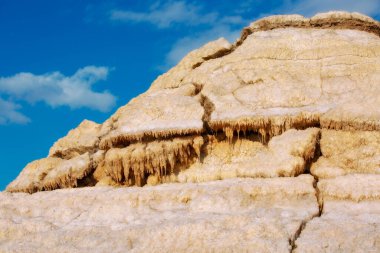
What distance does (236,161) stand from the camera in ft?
63.3

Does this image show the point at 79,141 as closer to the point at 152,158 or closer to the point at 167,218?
the point at 152,158

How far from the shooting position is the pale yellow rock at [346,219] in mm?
13055

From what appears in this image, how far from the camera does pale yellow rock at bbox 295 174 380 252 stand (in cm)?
1305

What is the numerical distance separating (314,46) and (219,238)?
35.0 feet

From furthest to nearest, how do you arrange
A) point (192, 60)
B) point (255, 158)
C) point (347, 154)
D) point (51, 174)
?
point (192, 60) < point (51, 174) < point (255, 158) < point (347, 154)

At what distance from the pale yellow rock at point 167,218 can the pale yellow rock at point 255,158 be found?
0.75 m

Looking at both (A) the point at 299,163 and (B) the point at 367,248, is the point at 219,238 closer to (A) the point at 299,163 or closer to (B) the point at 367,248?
(B) the point at 367,248

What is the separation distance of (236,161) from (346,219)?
570cm

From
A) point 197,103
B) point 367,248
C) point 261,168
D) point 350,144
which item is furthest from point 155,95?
point 367,248

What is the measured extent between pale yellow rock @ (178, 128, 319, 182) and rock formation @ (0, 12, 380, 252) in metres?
0.04

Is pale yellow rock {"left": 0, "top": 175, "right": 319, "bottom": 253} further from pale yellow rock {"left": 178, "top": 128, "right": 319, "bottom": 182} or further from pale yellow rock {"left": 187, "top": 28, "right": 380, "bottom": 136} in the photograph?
pale yellow rock {"left": 187, "top": 28, "right": 380, "bottom": 136}

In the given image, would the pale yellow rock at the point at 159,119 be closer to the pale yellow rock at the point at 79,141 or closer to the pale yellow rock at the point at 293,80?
the pale yellow rock at the point at 293,80

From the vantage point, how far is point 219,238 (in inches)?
549

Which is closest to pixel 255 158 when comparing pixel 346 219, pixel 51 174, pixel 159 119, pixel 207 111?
pixel 207 111
